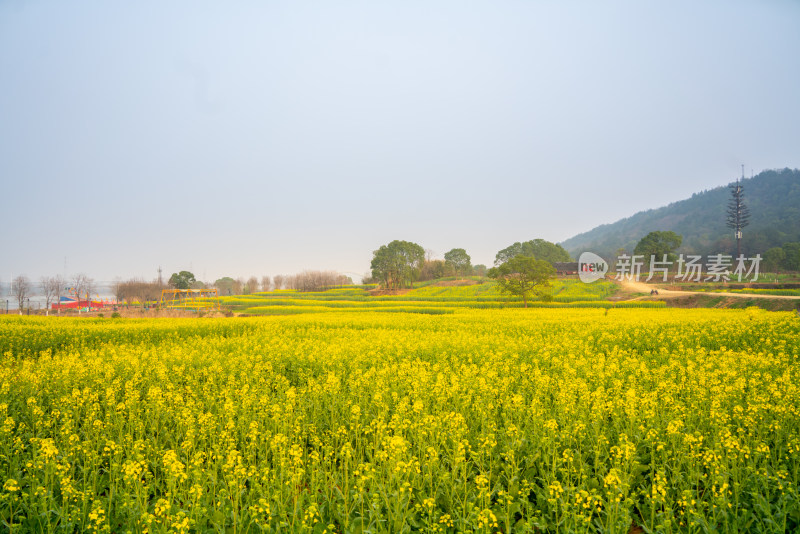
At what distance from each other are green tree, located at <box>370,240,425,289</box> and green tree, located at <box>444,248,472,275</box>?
16.9m

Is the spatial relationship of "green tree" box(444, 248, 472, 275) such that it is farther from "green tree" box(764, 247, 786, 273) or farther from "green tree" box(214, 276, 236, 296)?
"green tree" box(214, 276, 236, 296)

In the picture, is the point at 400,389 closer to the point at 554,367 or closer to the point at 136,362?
the point at 554,367

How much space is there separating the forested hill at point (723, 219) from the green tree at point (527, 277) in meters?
77.4

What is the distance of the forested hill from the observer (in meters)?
107

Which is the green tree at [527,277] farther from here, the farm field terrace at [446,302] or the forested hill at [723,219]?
the forested hill at [723,219]

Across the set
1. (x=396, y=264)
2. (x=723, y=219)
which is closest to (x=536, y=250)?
(x=396, y=264)

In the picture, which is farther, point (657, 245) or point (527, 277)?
point (657, 245)

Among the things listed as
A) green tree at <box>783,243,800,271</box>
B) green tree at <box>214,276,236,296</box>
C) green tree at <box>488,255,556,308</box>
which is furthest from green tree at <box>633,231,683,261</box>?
green tree at <box>214,276,236,296</box>

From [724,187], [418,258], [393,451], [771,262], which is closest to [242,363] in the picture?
[393,451]

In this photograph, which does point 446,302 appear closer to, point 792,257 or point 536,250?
point 536,250

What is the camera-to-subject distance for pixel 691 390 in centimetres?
803

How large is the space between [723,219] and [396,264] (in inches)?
4754

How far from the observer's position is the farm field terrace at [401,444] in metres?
4.40

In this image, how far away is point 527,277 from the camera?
5322 cm
